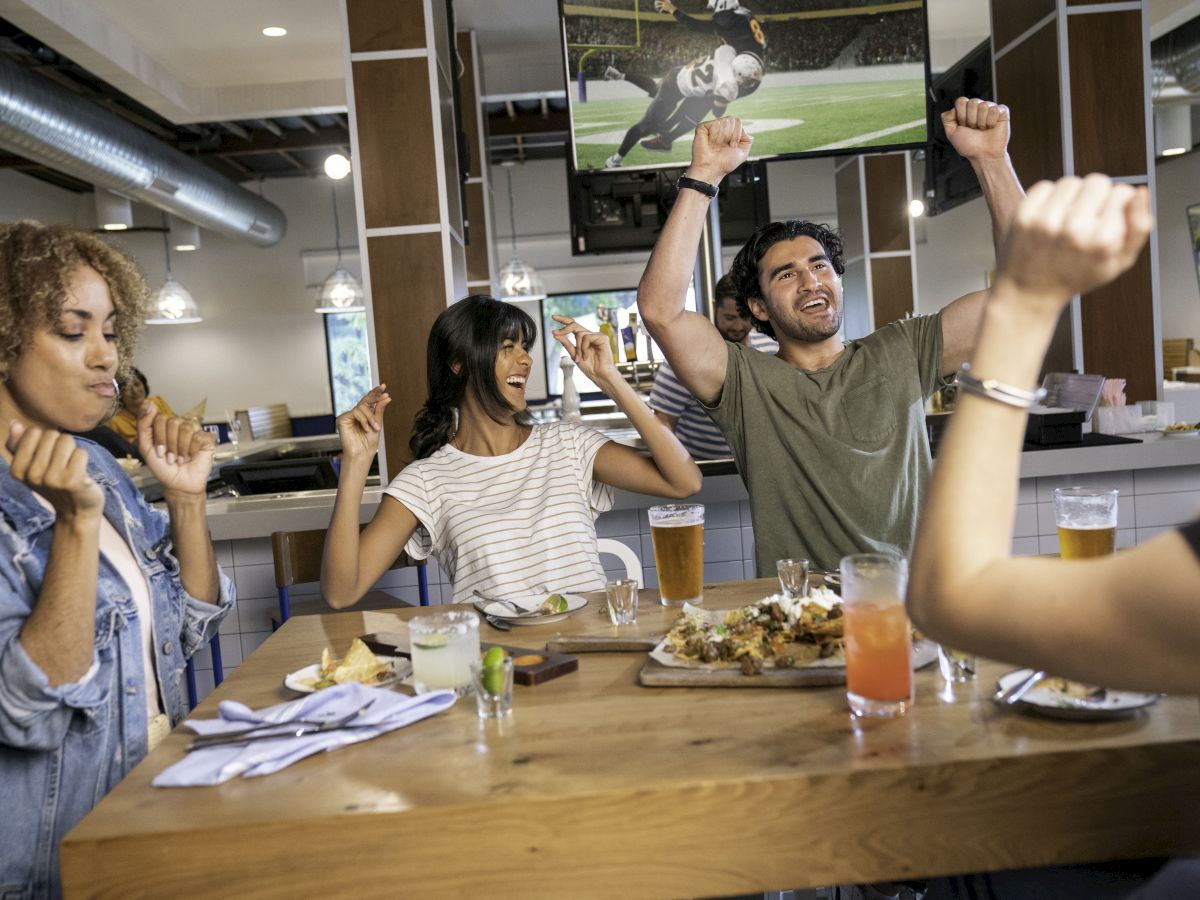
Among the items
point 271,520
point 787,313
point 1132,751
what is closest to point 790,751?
point 1132,751

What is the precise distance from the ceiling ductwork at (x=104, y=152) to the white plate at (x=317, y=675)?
5.00m

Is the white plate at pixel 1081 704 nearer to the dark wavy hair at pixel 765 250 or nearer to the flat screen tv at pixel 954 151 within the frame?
the dark wavy hair at pixel 765 250

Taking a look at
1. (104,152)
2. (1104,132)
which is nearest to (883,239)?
(1104,132)

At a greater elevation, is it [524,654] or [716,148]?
[716,148]

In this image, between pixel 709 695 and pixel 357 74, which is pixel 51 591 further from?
pixel 357 74

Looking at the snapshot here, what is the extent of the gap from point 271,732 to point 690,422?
2.37m

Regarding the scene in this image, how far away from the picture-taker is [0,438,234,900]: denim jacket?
1.31 metres

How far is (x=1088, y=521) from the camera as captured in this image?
155 centimetres

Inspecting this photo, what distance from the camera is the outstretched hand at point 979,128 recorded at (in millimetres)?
2129

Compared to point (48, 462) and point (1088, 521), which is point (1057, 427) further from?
point (48, 462)

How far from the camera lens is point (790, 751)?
1.11 metres

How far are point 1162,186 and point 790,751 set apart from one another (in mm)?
12036

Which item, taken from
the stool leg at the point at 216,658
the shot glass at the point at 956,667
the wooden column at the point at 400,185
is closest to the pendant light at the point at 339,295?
the wooden column at the point at 400,185

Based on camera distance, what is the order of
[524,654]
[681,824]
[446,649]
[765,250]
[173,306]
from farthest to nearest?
[173,306]
[765,250]
[524,654]
[446,649]
[681,824]
